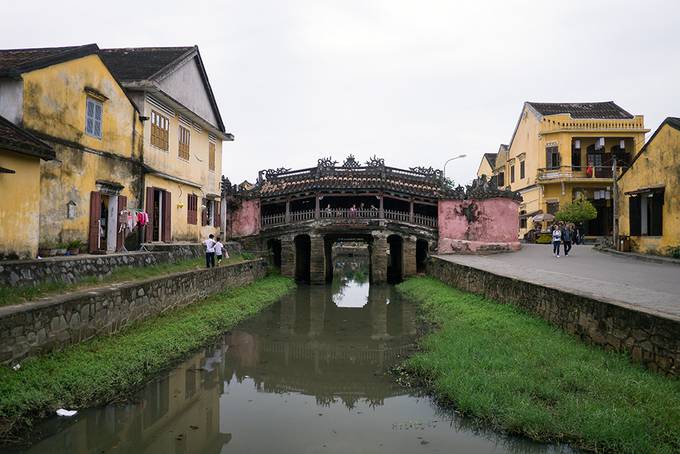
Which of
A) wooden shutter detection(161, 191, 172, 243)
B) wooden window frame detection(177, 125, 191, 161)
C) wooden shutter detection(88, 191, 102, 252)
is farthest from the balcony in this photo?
wooden shutter detection(88, 191, 102, 252)

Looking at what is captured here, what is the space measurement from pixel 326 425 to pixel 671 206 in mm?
16734

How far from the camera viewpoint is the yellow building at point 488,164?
45.5 meters

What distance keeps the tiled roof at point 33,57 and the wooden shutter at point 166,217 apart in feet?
18.5

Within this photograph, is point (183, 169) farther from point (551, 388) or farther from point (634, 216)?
point (634, 216)

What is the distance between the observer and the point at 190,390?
25.7 feet

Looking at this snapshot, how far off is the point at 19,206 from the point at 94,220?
407 centimetres

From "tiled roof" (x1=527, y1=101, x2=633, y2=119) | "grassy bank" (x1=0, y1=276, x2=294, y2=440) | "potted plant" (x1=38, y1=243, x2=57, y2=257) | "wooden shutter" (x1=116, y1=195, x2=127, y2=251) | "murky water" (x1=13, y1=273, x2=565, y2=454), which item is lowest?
"murky water" (x1=13, y1=273, x2=565, y2=454)

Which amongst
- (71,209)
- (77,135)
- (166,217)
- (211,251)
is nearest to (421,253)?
(211,251)

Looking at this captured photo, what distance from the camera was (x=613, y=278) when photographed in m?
12.9

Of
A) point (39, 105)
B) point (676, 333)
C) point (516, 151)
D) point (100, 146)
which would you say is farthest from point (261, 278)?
point (516, 151)

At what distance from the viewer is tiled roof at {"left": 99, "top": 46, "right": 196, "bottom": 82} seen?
16.4 metres

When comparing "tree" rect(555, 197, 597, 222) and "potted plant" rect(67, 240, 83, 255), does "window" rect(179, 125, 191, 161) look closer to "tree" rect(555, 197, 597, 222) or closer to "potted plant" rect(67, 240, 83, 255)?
"potted plant" rect(67, 240, 83, 255)

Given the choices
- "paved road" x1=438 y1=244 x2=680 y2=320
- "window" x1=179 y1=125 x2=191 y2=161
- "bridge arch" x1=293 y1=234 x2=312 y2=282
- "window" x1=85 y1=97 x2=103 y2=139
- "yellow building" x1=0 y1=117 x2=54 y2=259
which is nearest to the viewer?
"paved road" x1=438 y1=244 x2=680 y2=320

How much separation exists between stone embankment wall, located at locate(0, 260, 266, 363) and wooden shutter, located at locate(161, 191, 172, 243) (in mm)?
3814
